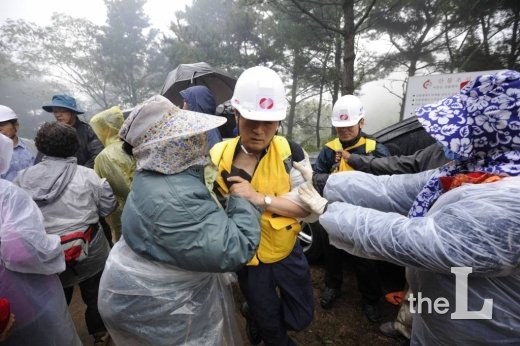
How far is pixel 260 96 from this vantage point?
1.48m

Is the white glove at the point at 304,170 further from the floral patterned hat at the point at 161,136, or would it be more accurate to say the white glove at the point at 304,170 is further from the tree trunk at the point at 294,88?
the tree trunk at the point at 294,88

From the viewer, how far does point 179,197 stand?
1.17m

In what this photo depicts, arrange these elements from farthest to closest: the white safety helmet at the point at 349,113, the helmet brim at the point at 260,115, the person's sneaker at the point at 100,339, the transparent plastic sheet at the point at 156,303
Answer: the white safety helmet at the point at 349,113, the person's sneaker at the point at 100,339, the helmet brim at the point at 260,115, the transparent plastic sheet at the point at 156,303

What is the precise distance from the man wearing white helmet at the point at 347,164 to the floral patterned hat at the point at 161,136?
5.43 ft

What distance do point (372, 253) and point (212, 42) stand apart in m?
16.6

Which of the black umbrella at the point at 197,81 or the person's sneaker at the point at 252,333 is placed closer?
the person's sneaker at the point at 252,333

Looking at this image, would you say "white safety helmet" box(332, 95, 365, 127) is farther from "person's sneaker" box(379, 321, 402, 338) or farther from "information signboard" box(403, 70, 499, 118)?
"information signboard" box(403, 70, 499, 118)

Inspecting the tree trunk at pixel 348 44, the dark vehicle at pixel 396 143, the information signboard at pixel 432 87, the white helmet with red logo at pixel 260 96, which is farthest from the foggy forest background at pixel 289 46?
the white helmet with red logo at pixel 260 96

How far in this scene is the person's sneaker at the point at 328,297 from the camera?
2.68 meters

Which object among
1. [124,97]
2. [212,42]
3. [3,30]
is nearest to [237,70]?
[212,42]

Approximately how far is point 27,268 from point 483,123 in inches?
90.8

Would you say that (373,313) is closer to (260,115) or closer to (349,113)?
(349,113)

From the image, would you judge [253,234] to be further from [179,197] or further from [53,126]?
[53,126]

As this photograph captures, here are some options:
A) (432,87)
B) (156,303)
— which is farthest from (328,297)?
(432,87)
